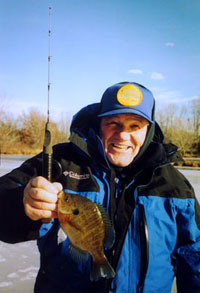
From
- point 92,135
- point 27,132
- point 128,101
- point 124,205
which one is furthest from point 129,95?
point 27,132

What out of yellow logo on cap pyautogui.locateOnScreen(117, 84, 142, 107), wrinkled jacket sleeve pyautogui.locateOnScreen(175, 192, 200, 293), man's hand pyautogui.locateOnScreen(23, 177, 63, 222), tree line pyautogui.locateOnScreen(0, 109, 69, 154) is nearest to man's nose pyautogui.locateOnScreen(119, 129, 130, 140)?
yellow logo on cap pyautogui.locateOnScreen(117, 84, 142, 107)

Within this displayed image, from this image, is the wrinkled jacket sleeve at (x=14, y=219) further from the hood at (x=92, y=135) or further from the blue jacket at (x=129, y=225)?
the hood at (x=92, y=135)

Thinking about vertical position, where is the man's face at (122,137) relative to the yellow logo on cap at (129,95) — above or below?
below

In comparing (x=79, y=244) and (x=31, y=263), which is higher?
(x=79, y=244)

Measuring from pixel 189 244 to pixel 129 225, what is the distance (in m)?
0.56

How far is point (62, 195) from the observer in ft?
4.87

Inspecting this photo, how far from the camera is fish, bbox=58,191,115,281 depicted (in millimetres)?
1499

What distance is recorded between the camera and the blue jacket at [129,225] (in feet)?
6.45

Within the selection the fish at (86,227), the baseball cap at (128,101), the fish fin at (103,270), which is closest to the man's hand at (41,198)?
the fish at (86,227)

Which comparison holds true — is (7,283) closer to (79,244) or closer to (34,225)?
(34,225)

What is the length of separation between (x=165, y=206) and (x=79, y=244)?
0.87 m

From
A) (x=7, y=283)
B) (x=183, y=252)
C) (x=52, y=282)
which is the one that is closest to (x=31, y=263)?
(x=7, y=283)

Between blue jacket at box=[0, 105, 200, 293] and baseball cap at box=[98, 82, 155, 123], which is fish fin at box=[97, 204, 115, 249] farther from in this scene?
baseball cap at box=[98, 82, 155, 123]

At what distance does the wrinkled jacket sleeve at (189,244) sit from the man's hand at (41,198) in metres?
1.17
